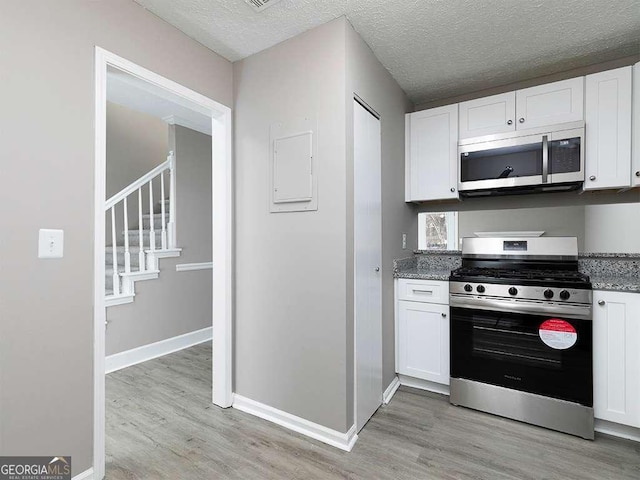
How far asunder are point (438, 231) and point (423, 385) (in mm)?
1416

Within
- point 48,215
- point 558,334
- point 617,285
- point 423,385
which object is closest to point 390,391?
point 423,385

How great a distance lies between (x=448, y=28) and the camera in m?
2.07

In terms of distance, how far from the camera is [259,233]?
230 centimetres

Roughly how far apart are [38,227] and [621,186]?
11.4 ft

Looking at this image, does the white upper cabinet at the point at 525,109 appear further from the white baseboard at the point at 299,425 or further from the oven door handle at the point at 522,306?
the white baseboard at the point at 299,425

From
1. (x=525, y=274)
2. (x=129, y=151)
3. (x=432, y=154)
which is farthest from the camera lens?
(x=129, y=151)

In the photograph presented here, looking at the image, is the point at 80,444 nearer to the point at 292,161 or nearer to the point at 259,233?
the point at 259,233

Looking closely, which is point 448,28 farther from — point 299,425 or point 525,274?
point 299,425

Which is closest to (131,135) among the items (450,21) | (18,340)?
(18,340)

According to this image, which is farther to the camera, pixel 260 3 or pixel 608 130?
pixel 608 130

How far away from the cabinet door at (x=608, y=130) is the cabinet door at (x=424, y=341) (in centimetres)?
146

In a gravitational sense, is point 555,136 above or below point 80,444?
above

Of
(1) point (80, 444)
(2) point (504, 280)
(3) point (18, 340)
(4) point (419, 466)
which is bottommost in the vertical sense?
(4) point (419, 466)

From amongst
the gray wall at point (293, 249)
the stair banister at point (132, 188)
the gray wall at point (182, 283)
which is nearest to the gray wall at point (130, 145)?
the stair banister at point (132, 188)
